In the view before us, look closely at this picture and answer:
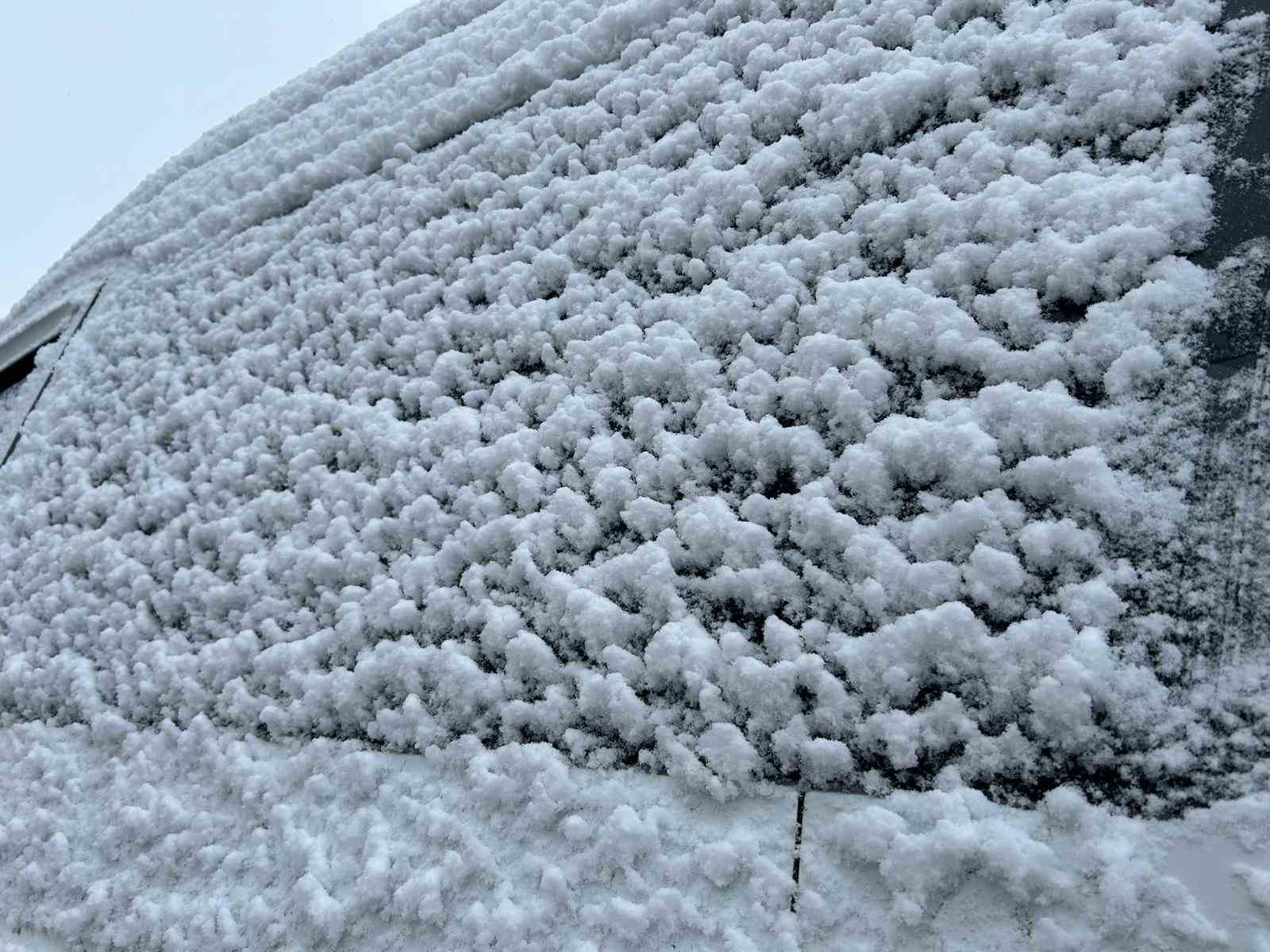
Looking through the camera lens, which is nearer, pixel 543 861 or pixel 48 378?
pixel 543 861

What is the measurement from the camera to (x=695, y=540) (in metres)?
0.82

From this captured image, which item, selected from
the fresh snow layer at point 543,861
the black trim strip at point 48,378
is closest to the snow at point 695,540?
the fresh snow layer at point 543,861

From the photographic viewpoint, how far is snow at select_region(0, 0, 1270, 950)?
64cm

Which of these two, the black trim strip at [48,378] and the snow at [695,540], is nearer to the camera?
the snow at [695,540]

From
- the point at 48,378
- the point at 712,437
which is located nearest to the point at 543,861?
the point at 712,437

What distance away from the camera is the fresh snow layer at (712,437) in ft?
2.22

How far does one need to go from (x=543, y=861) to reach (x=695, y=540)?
32cm

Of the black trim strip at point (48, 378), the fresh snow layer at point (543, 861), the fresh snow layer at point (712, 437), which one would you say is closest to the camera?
the fresh snow layer at point (543, 861)

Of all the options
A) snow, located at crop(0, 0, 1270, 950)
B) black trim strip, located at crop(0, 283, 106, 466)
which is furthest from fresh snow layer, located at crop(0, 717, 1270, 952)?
black trim strip, located at crop(0, 283, 106, 466)

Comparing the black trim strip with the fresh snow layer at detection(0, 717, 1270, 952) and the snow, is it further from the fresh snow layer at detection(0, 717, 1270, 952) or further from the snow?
the fresh snow layer at detection(0, 717, 1270, 952)

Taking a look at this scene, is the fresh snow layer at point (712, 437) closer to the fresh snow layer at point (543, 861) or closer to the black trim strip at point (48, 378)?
the fresh snow layer at point (543, 861)

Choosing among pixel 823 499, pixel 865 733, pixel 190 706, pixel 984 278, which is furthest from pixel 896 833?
pixel 190 706

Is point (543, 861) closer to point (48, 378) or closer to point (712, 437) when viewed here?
point (712, 437)

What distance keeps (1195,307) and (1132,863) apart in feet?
1.52
